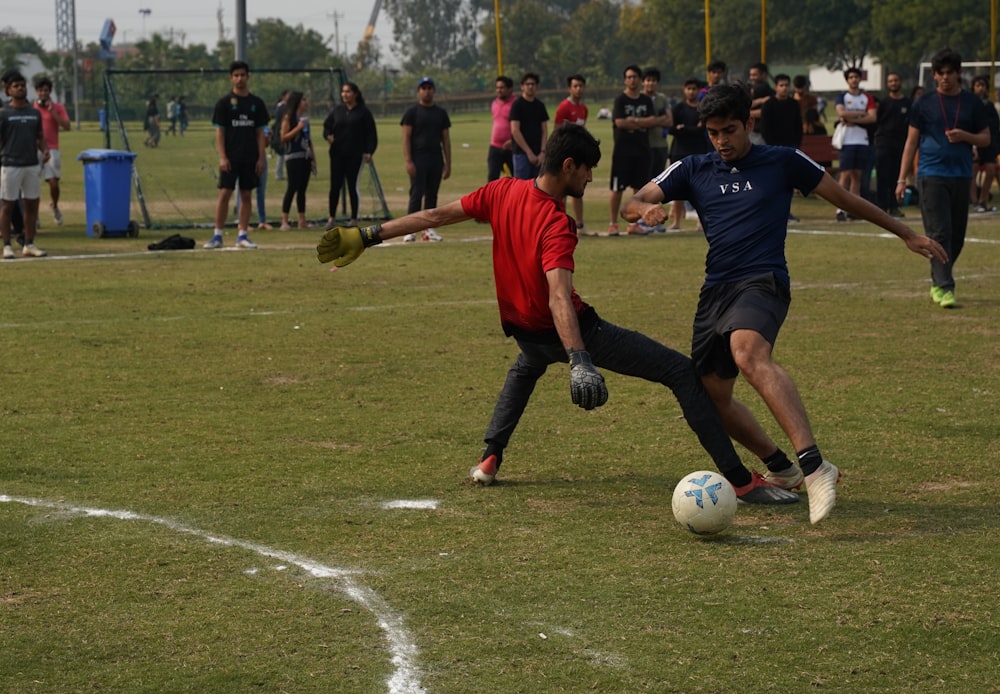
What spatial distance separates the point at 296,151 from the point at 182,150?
4704mm

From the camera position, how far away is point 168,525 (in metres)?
6.51

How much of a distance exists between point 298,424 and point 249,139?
1036cm

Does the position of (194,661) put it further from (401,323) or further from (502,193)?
(401,323)

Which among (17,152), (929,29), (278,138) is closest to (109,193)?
(17,152)

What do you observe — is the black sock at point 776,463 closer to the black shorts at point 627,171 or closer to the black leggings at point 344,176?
the black shorts at point 627,171

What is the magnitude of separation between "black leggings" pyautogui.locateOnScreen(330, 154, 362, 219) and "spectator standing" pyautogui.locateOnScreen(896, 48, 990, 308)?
9.81 meters

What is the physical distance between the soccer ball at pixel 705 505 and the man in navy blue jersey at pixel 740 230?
0.51 m

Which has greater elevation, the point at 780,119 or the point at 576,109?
the point at 576,109

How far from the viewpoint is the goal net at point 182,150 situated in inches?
927

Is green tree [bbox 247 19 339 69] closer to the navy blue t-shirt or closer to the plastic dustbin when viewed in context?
the plastic dustbin

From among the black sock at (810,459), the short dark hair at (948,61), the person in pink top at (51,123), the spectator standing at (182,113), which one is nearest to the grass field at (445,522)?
the black sock at (810,459)

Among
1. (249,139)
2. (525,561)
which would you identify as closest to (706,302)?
(525,561)

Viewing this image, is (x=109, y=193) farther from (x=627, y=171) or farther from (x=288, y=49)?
(x=288, y=49)

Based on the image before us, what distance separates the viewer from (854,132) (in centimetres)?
2209
